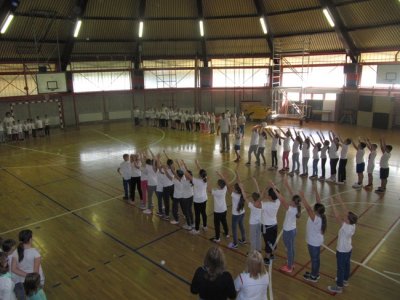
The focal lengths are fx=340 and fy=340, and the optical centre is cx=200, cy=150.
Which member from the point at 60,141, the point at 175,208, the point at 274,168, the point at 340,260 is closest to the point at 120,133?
the point at 60,141

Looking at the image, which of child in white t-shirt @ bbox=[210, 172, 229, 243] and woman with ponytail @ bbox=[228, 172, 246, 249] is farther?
child in white t-shirt @ bbox=[210, 172, 229, 243]

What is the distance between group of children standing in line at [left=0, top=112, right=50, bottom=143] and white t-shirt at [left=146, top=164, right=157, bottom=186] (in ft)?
50.6

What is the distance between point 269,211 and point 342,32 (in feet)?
66.7

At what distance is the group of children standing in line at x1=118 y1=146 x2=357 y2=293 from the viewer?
6.34 metres

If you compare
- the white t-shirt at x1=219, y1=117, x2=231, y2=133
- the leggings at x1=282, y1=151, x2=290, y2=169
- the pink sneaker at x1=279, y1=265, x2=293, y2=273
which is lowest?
the pink sneaker at x1=279, y1=265, x2=293, y2=273

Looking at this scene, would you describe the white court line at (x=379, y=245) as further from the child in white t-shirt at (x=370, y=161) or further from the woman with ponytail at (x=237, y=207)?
the woman with ponytail at (x=237, y=207)

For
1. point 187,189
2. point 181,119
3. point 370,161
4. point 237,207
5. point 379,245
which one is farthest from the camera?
point 181,119

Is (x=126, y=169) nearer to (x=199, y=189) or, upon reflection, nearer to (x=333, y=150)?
(x=199, y=189)

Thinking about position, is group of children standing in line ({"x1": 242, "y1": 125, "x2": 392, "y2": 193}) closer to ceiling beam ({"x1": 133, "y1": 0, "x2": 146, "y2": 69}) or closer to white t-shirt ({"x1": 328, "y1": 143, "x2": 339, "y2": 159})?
white t-shirt ({"x1": 328, "y1": 143, "x2": 339, "y2": 159})

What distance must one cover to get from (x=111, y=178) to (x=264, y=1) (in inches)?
678

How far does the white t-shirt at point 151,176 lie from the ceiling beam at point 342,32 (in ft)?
58.5

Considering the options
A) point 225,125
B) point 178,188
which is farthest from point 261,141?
point 178,188

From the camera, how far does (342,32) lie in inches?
912

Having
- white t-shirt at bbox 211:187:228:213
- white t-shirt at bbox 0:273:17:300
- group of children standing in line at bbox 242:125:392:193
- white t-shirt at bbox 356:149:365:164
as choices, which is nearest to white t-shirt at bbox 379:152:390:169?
group of children standing in line at bbox 242:125:392:193
